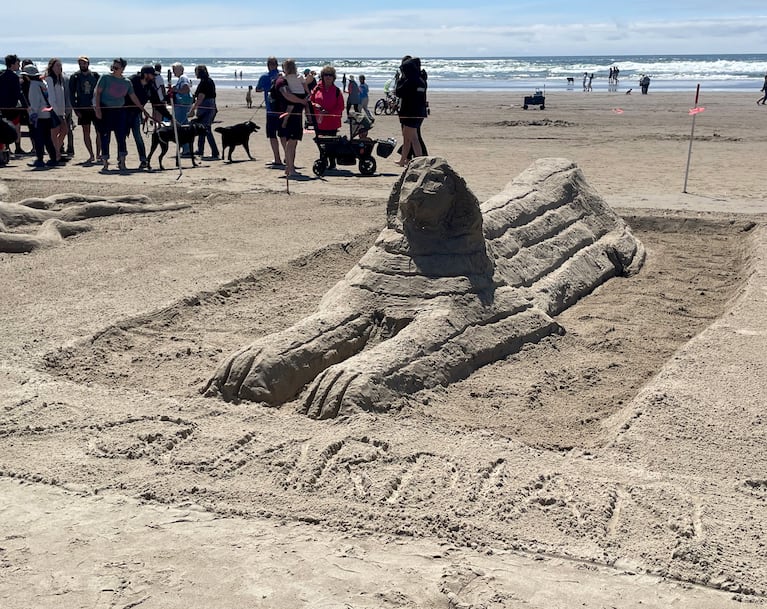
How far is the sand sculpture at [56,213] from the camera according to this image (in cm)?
898

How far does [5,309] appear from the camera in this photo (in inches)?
267

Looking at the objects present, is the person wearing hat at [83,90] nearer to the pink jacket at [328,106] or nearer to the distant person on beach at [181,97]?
the distant person on beach at [181,97]

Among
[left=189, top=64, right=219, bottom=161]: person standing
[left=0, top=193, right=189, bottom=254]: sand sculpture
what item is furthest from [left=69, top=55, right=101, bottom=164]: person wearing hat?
[left=0, top=193, right=189, bottom=254]: sand sculpture

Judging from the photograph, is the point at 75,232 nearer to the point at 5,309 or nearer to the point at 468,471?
the point at 5,309

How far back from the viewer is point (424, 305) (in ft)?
18.5

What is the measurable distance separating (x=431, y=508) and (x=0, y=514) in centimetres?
177

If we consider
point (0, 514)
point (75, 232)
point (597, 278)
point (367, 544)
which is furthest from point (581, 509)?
point (75, 232)

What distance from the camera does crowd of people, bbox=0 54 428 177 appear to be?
13156mm

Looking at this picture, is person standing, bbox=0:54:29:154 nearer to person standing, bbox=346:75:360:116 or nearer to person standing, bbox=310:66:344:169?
person standing, bbox=310:66:344:169

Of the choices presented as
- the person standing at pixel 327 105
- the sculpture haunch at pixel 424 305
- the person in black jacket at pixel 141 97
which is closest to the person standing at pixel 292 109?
the person standing at pixel 327 105

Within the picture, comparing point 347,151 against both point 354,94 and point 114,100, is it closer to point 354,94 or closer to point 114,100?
point 114,100

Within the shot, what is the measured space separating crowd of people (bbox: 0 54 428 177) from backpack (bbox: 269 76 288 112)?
15 mm

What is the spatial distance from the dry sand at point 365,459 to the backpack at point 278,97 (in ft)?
17.5

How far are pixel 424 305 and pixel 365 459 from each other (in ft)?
5.42
